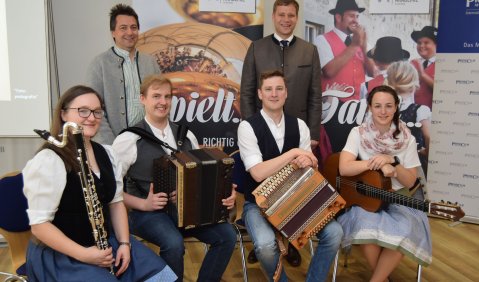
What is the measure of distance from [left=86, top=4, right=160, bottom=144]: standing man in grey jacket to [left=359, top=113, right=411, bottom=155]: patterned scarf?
1.52m

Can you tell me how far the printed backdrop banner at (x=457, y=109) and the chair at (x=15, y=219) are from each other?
11.7ft

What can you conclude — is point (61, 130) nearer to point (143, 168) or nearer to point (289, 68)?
point (143, 168)

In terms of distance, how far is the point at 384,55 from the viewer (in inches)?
154

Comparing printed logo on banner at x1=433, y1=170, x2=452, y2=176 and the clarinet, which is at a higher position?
the clarinet

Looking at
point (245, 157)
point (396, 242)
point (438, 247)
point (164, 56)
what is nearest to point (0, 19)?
point (164, 56)

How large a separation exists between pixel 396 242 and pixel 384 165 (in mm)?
439

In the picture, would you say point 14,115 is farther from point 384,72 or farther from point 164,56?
point 384,72

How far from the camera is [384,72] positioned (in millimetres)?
3936

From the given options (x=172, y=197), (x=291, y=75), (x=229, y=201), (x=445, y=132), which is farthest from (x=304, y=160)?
(x=445, y=132)

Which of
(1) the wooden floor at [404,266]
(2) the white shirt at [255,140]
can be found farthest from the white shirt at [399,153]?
(1) the wooden floor at [404,266]

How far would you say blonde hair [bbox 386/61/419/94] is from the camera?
393 cm

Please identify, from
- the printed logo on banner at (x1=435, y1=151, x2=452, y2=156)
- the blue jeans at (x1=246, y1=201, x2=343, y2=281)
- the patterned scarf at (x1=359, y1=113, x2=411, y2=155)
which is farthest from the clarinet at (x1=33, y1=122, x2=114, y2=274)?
the printed logo on banner at (x1=435, y1=151, x2=452, y2=156)

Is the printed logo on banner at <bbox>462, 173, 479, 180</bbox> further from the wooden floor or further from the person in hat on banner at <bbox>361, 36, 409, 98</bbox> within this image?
the person in hat on banner at <bbox>361, 36, 409, 98</bbox>

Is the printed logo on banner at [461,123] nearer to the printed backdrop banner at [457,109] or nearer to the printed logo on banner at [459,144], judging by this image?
the printed backdrop banner at [457,109]
